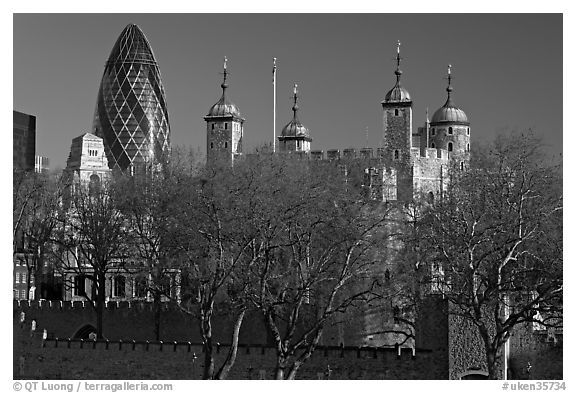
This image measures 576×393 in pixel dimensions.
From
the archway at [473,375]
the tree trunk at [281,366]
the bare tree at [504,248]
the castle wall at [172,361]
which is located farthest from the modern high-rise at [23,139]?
the archway at [473,375]

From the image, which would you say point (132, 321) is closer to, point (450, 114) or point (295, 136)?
point (295, 136)

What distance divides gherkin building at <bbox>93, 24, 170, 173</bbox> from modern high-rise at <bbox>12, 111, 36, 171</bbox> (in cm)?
8197

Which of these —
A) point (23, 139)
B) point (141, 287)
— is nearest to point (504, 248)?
point (141, 287)

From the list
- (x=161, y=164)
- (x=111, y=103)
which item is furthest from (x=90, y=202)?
(x=111, y=103)

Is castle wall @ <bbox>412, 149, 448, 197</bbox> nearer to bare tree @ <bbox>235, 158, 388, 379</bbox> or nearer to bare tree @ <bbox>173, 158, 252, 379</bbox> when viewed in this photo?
bare tree @ <bbox>173, 158, 252, 379</bbox>

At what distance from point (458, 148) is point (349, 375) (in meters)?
34.6

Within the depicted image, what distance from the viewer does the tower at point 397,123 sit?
69.4 meters

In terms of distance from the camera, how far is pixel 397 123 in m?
70.3

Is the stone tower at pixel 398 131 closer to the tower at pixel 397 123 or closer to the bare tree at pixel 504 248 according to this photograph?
the tower at pixel 397 123

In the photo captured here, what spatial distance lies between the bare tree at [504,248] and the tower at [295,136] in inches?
1368
